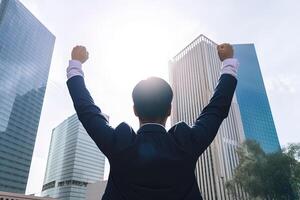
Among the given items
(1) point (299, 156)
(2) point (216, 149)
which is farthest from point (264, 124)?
(1) point (299, 156)

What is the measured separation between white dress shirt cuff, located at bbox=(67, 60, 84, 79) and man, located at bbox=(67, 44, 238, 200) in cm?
4

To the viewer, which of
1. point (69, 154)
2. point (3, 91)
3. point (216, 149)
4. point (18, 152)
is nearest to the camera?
point (216, 149)

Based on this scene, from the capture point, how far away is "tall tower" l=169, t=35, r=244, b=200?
52688mm

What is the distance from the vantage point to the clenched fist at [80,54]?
4.87 ft

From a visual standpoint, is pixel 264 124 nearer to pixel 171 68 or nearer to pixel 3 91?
pixel 171 68

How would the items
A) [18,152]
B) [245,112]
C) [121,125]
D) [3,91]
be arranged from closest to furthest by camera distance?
[121,125]
[245,112]
[3,91]
[18,152]

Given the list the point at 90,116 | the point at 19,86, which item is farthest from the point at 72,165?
the point at 90,116

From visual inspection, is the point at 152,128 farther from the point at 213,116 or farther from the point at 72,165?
the point at 72,165

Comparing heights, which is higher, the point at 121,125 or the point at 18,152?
the point at 18,152

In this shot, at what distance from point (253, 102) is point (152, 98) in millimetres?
69870

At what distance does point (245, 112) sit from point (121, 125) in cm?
6719

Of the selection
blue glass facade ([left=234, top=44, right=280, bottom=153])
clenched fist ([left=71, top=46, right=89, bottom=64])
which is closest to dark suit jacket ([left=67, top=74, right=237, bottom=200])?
clenched fist ([left=71, top=46, right=89, bottom=64])

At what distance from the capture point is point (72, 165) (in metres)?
136

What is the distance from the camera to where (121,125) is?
121 centimetres
